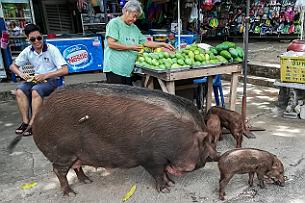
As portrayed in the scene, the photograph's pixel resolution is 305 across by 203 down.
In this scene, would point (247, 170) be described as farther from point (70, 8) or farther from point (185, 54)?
point (70, 8)

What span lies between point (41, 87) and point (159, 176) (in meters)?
2.24

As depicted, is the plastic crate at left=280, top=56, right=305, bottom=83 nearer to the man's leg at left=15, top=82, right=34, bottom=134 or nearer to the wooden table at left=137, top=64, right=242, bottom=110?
the wooden table at left=137, top=64, right=242, bottom=110

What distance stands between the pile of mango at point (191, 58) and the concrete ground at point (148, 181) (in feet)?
3.31

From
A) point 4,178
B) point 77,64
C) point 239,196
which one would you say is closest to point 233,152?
point 239,196

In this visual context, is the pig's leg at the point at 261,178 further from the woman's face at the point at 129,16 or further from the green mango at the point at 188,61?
the woman's face at the point at 129,16

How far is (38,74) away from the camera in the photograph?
409 centimetres

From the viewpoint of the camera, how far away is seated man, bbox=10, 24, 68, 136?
399cm

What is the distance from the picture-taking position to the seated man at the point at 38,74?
3990mm

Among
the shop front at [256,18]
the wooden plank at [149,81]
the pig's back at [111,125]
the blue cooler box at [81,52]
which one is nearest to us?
the pig's back at [111,125]

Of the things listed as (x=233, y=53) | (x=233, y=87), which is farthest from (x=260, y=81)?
(x=233, y=53)

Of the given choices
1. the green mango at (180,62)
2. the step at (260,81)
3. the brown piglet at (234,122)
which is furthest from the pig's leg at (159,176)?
the step at (260,81)

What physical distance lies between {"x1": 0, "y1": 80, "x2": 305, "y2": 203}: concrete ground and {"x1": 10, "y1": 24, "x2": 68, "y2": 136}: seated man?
0.53 m

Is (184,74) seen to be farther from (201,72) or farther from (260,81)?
(260,81)

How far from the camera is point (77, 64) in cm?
706
